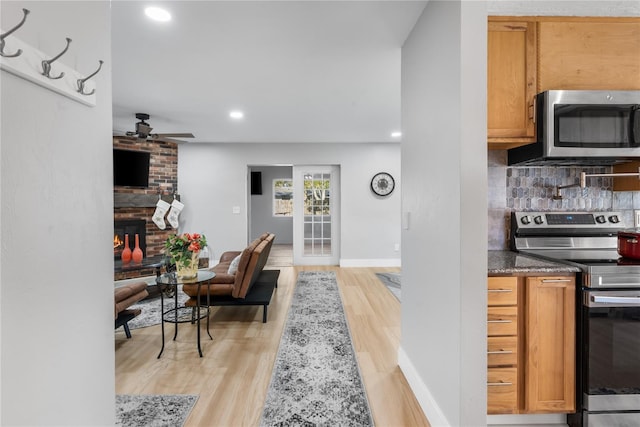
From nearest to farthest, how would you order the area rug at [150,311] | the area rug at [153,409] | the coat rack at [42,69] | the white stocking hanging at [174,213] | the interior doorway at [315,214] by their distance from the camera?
the coat rack at [42,69], the area rug at [153,409], the area rug at [150,311], the white stocking hanging at [174,213], the interior doorway at [315,214]

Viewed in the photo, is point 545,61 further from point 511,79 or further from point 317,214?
point 317,214

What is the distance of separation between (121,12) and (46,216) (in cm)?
175

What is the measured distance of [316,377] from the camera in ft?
7.55

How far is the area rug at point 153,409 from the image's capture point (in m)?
1.85

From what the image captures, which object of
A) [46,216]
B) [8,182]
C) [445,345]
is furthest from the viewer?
[445,345]

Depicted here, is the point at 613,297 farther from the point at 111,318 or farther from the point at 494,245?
the point at 111,318

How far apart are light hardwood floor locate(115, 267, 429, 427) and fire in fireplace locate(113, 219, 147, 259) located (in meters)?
2.53

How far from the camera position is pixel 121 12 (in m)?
2.00

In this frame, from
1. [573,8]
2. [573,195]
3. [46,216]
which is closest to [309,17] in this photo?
[573,8]

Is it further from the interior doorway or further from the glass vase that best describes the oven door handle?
the interior doorway

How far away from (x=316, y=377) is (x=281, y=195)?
311 inches

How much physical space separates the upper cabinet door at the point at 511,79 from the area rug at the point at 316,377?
190cm

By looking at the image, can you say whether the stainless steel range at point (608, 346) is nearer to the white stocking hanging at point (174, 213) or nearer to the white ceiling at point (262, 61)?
the white ceiling at point (262, 61)

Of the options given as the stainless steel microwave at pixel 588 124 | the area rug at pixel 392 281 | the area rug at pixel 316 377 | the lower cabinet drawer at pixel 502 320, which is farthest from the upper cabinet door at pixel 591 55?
the area rug at pixel 392 281
